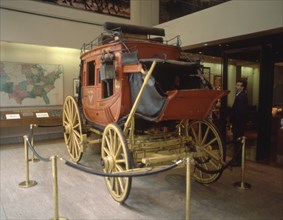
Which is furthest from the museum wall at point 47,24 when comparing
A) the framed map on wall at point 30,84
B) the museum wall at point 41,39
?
the framed map on wall at point 30,84

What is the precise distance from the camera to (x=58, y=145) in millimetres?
6664

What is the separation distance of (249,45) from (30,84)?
5.74 m

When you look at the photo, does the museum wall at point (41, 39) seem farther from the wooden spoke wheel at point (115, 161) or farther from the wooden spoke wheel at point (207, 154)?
the wooden spoke wheel at point (207, 154)

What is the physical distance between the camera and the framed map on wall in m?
6.63

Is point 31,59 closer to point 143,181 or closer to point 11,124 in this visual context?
point 11,124

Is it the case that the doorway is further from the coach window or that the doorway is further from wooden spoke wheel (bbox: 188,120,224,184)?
the coach window

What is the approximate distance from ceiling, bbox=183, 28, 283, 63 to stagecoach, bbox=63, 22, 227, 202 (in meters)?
1.74

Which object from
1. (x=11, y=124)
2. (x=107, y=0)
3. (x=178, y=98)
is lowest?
(x=11, y=124)

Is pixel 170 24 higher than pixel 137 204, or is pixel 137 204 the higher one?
pixel 170 24

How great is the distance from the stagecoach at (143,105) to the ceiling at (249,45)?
5.72 ft

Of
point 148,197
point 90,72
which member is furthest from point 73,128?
point 148,197

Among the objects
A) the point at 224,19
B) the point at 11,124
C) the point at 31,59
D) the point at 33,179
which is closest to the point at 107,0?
the point at 31,59

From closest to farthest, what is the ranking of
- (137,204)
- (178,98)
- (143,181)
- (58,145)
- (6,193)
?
(178,98) < (137,204) < (6,193) < (143,181) < (58,145)

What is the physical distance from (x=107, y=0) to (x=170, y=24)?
2268mm
